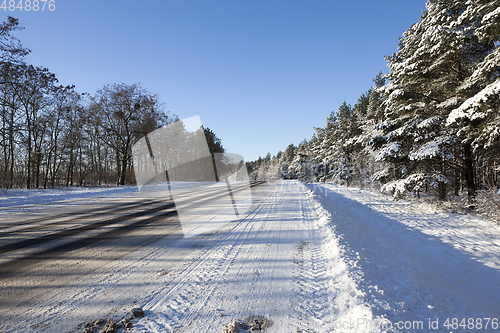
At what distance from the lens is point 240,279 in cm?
331


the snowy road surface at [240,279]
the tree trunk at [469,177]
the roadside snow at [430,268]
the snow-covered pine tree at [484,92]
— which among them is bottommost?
the roadside snow at [430,268]

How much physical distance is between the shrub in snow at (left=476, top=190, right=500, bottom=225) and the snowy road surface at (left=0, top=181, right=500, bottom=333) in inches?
57.1

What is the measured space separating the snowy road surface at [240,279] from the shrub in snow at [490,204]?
1449 mm

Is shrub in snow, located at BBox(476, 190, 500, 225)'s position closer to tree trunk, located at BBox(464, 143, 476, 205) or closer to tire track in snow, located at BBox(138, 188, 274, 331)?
tree trunk, located at BBox(464, 143, 476, 205)

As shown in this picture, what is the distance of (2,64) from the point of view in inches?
494

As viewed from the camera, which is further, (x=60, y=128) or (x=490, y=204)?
(x=60, y=128)

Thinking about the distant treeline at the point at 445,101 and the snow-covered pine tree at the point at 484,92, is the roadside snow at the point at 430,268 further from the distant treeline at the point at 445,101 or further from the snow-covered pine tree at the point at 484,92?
the snow-covered pine tree at the point at 484,92

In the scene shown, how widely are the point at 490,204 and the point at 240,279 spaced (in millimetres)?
9617

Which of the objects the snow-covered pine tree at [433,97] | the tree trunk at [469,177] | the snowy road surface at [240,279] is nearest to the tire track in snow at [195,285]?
the snowy road surface at [240,279]

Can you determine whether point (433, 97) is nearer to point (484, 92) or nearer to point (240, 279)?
point (484, 92)

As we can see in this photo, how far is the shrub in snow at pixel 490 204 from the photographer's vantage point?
24.2ft

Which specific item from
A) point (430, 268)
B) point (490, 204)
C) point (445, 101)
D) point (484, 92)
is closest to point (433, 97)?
point (445, 101)

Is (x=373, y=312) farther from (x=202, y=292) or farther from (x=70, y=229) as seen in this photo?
(x=70, y=229)

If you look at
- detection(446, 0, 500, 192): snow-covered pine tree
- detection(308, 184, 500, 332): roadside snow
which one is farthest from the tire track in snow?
detection(446, 0, 500, 192): snow-covered pine tree
